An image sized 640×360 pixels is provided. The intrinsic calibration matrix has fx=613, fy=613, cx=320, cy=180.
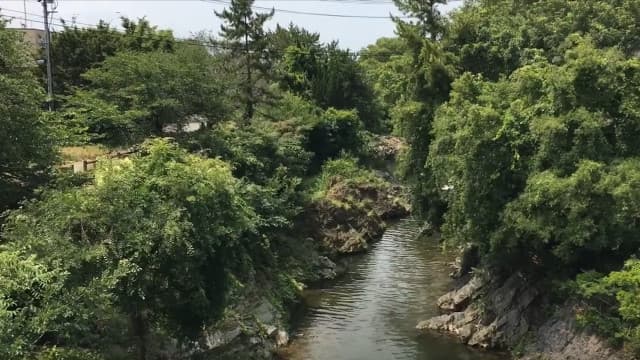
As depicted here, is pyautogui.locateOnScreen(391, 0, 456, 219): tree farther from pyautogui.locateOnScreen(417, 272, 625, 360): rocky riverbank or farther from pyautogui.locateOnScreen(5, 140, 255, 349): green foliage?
pyautogui.locateOnScreen(5, 140, 255, 349): green foliage

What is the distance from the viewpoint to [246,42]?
41.1 metres

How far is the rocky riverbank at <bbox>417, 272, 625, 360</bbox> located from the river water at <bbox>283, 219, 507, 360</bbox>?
2.45 ft

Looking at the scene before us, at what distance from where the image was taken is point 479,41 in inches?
1455

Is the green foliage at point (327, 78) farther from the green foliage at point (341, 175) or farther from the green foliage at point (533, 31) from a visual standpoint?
the green foliage at point (533, 31)

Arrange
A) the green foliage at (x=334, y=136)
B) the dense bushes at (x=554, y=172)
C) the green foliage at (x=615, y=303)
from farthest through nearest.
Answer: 1. the green foliage at (x=334, y=136)
2. the dense bushes at (x=554, y=172)
3. the green foliage at (x=615, y=303)

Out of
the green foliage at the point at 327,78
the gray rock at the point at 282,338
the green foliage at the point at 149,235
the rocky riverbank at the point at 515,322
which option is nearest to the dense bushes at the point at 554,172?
the rocky riverbank at the point at 515,322

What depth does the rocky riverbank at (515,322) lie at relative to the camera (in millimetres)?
20141

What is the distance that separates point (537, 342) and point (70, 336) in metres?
15.7

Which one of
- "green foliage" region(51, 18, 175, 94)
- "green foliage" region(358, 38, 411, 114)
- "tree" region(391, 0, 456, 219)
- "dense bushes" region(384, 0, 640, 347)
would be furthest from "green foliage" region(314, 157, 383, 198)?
"green foliage" region(51, 18, 175, 94)

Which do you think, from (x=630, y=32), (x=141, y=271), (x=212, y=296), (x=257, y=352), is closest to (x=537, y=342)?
(x=257, y=352)

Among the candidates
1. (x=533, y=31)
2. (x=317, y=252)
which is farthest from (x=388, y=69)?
(x=317, y=252)

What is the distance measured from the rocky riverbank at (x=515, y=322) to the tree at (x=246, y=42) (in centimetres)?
1992

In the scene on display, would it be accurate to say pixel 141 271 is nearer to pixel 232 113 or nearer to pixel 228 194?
pixel 228 194

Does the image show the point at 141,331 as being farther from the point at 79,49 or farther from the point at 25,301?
the point at 79,49
